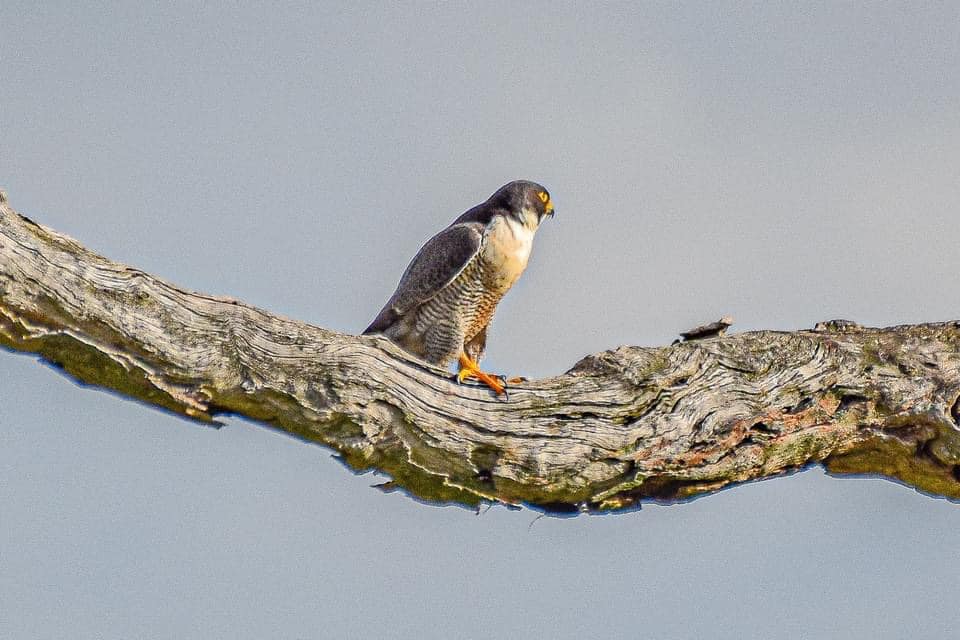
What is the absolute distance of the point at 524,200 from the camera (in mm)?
7730

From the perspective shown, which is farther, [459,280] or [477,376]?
[459,280]

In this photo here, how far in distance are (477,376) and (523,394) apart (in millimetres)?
823

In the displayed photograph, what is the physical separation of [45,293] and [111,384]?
496mm

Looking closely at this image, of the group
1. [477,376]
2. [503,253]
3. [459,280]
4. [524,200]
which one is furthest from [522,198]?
[477,376]

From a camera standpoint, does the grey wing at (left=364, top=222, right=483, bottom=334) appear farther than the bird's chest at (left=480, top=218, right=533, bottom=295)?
No

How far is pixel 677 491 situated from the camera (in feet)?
17.7

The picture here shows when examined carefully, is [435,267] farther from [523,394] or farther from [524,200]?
[523,394]

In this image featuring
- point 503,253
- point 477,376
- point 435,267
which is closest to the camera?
point 477,376

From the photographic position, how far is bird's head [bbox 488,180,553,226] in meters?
7.70

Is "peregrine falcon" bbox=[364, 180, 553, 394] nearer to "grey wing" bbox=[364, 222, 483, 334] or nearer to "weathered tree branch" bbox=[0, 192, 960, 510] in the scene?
"grey wing" bbox=[364, 222, 483, 334]

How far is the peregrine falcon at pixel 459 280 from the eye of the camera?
24.3 feet

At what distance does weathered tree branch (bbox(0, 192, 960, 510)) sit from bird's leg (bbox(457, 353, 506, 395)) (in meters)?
0.09

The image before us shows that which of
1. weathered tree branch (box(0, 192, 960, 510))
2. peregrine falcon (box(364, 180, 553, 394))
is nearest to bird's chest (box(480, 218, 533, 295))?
peregrine falcon (box(364, 180, 553, 394))

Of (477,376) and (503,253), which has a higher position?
(503,253)
